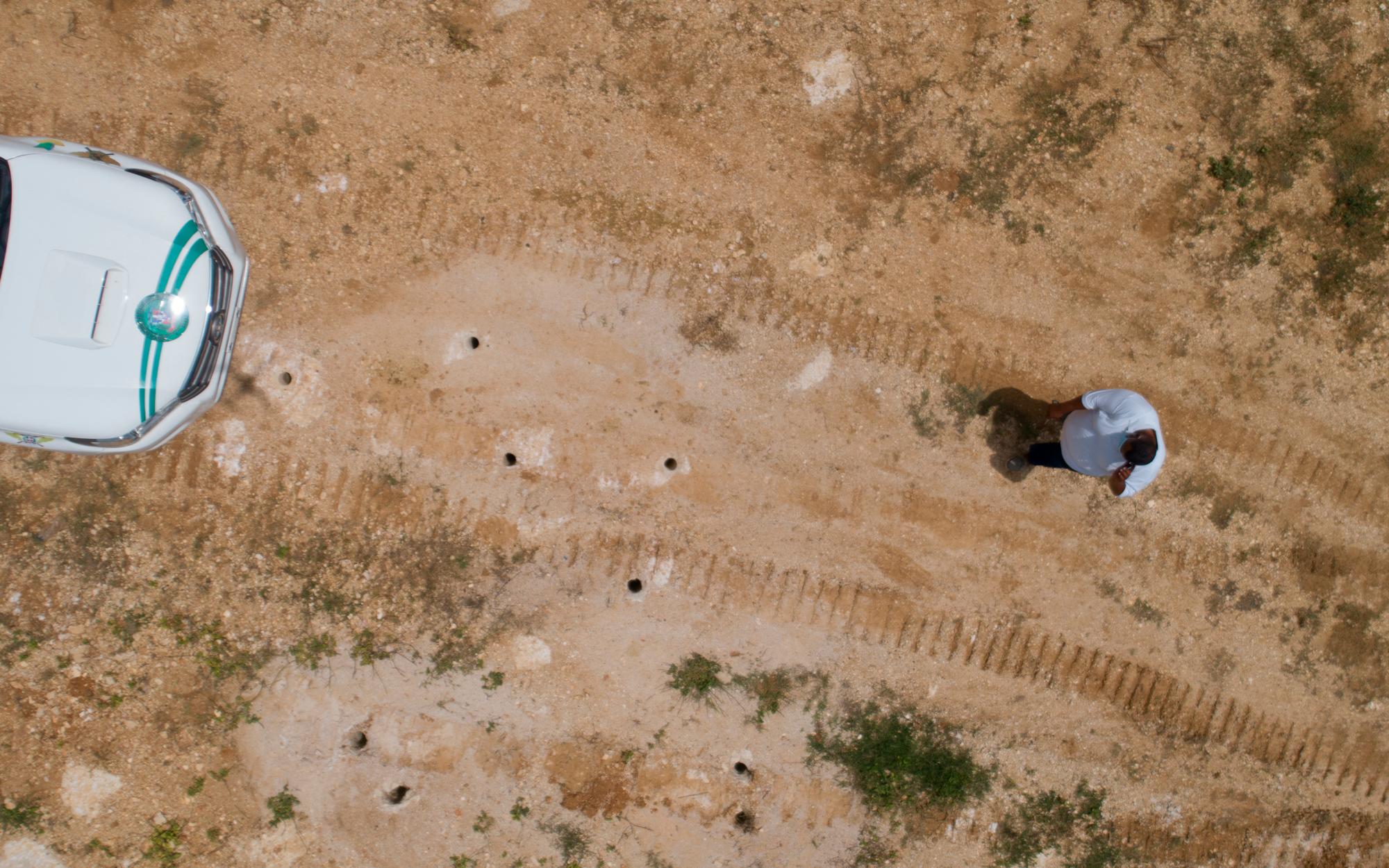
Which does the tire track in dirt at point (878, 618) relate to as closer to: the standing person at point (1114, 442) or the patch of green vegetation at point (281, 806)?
the standing person at point (1114, 442)

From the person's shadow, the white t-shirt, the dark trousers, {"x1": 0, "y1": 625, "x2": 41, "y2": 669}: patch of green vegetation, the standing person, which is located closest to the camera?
the standing person

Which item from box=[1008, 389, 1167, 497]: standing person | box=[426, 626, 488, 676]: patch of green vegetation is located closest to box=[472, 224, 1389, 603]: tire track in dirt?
box=[1008, 389, 1167, 497]: standing person

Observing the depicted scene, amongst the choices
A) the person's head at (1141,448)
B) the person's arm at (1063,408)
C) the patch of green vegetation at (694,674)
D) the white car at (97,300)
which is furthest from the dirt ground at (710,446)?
the person's head at (1141,448)

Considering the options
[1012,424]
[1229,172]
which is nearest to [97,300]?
[1012,424]

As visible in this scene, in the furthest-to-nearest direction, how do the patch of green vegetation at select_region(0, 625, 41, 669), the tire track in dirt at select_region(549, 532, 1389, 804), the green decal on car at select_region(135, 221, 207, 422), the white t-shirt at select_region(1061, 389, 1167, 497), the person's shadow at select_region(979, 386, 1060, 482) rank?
the person's shadow at select_region(979, 386, 1060, 482) → the tire track in dirt at select_region(549, 532, 1389, 804) → the patch of green vegetation at select_region(0, 625, 41, 669) → the white t-shirt at select_region(1061, 389, 1167, 497) → the green decal on car at select_region(135, 221, 207, 422)

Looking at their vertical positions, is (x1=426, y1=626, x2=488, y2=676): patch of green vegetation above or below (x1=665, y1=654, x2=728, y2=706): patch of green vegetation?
below

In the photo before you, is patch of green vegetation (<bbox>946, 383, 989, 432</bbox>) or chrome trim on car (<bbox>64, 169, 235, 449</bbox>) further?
patch of green vegetation (<bbox>946, 383, 989, 432</bbox>)

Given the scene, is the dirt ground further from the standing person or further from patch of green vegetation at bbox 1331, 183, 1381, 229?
the standing person

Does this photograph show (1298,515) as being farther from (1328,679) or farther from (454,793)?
(454,793)
